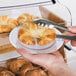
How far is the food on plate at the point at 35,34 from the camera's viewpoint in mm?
566

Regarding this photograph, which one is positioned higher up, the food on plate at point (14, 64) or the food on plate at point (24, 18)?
the food on plate at point (24, 18)

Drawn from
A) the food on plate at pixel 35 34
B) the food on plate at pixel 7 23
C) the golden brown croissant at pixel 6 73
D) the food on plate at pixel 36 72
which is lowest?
the food on plate at pixel 36 72

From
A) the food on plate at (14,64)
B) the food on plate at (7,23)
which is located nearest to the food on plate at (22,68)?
the food on plate at (14,64)

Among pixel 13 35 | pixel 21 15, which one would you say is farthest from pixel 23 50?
pixel 21 15

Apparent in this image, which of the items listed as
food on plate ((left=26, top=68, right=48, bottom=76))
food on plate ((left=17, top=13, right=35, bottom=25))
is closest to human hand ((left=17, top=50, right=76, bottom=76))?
food on plate ((left=26, top=68, right=48, bottom=76))

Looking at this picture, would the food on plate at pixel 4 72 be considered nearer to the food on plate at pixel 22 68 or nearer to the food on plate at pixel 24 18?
the food on plate at pixel 22 68

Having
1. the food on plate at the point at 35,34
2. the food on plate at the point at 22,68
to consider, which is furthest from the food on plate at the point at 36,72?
the food on plate at the point at 35,34

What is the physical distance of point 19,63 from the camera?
67cm

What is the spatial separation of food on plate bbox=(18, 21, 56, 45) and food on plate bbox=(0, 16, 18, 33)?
5 cm

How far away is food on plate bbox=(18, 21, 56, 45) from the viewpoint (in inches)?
22.3

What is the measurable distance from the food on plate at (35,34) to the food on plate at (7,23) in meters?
0.05

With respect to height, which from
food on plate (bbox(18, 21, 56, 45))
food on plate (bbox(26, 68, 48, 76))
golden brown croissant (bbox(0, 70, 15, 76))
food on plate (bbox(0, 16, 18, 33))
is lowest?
food on plate (bbox(26, 68, 48, 76))

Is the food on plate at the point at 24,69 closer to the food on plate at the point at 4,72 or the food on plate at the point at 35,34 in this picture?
the food on plate at the point at 4,72

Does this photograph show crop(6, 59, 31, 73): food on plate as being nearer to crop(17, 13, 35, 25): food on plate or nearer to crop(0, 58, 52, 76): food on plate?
crop(0, 58, 52, 76): food on plate
